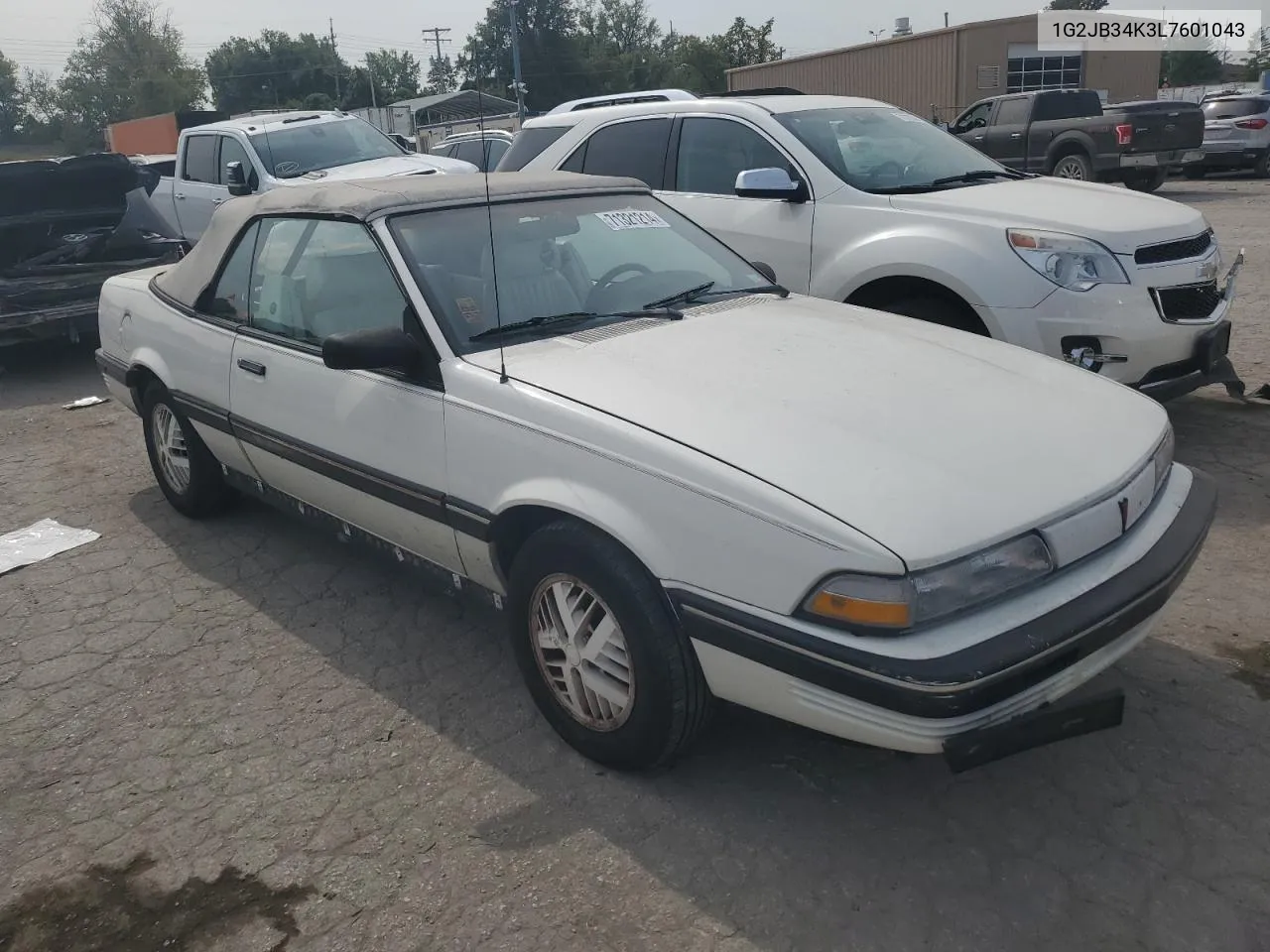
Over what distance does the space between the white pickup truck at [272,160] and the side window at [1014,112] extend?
9.62 meters

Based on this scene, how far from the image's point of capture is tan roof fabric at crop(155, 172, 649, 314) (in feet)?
11.8

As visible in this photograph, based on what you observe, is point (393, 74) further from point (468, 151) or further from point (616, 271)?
point (616, 271)

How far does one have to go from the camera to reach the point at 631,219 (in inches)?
153

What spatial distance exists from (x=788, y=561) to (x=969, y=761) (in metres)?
0.57

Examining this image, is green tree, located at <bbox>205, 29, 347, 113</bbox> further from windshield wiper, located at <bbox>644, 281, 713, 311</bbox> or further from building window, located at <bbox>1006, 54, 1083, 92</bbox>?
windshield wiper, located at <bbox>644, 281, 713, 311</bbox>

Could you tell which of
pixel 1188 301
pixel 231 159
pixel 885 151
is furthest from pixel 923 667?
pixel 231 159

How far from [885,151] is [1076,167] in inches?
469

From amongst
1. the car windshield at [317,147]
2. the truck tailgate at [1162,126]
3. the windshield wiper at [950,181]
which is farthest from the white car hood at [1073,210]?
the truck tailgate at [1162,126]

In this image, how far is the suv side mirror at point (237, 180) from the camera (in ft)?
34.6

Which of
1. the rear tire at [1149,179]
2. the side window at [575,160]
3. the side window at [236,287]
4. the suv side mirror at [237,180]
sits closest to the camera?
the side window at [236,287]

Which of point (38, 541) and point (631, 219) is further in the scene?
point (38, 541)

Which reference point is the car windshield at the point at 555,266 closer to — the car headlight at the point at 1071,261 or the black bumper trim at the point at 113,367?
the car headlight at the point at 1071,261

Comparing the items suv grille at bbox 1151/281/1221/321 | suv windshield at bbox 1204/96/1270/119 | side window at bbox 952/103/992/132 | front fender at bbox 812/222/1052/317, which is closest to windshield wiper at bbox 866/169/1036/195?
front fender at bbox 812/222/1052/317

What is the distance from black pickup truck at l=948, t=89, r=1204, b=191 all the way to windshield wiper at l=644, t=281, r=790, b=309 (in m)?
12.8
